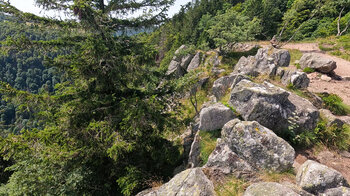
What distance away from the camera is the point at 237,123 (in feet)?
19.2

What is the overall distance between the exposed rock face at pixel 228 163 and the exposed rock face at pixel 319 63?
14.0 meters

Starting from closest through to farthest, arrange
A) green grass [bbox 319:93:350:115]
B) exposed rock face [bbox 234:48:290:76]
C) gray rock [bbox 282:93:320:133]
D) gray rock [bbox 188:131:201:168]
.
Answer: gray rock [bbox 282:93:320:133] → gray rock [bbox 188:131:201:168] → green grass [bbox 319:93:350:115] → exposed rock face [bbox 234:48:290:76]

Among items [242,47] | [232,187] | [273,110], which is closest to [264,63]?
[273,110]

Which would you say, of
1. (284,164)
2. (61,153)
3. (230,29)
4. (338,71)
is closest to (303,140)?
(284,164)

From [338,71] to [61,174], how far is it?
21.7 metres

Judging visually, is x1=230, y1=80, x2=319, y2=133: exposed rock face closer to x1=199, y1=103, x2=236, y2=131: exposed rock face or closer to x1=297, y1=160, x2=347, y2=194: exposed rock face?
x1=199, y1=103, x2=236, y2=131: exposed rock face

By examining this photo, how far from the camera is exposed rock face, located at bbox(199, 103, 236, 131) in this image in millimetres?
7230

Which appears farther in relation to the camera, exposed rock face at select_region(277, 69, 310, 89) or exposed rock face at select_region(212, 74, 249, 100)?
exposed rock face at select_region(212, 74, 249, 100)

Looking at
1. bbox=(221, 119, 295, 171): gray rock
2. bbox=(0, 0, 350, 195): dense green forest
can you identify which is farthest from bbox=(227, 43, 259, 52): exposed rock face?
bbox=(221, 119, 295, 171): gray rock

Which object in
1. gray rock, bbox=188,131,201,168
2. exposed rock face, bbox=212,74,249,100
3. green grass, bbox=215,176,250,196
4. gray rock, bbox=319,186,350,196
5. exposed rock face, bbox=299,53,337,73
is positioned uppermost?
exposed rock face, bbox=299,53,337,73

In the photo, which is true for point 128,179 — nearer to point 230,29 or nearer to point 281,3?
point 230,29

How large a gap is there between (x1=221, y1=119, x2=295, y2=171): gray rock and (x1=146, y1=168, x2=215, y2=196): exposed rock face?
1.60 metres

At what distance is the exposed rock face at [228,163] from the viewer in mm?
5148

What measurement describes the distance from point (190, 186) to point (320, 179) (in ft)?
10.7
